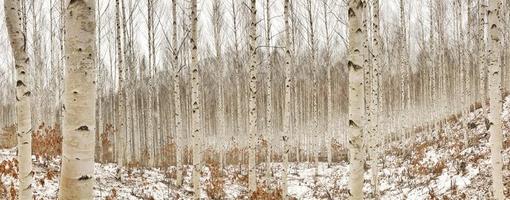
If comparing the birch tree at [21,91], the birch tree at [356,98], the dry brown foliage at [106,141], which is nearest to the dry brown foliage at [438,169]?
the birch tree at [356,98]

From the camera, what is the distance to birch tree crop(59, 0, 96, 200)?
7.02 ft

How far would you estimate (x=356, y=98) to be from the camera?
160 inches

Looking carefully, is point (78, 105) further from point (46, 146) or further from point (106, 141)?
point (106, 141)

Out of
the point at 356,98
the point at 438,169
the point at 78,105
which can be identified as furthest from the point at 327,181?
the point at 78,105

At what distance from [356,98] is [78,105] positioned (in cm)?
272

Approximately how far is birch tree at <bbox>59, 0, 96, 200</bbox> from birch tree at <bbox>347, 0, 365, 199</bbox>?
103 inches

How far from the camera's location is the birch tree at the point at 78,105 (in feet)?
7.02

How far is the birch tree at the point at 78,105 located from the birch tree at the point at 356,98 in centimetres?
261

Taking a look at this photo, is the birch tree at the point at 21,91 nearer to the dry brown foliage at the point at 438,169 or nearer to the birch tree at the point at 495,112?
the birch tree at the point at 495,112

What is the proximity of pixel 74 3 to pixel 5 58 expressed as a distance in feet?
106

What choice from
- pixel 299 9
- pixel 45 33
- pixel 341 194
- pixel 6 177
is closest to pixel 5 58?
pixel 45 33

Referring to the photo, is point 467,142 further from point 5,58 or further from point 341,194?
point 5,58

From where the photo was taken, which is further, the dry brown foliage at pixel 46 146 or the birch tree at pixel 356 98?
the dry brown foliage at pixel 46 146

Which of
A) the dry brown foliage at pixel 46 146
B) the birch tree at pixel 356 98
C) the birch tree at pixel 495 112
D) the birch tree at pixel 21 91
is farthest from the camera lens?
the dry brown foliage at pixel 46 146
